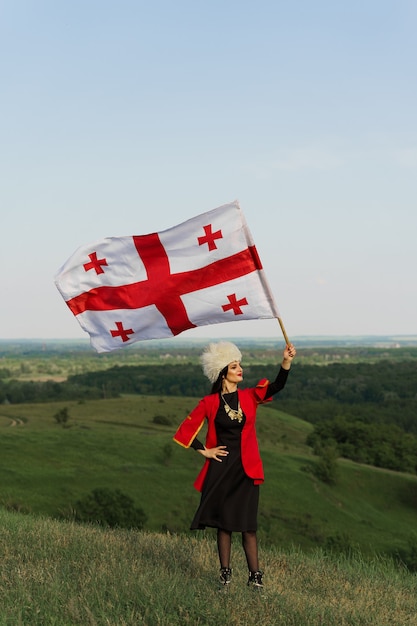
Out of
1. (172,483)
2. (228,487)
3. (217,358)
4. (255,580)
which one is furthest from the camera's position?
(172,483)

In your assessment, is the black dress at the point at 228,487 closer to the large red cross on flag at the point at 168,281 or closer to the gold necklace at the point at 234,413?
the gold necklace at the point at 234,413

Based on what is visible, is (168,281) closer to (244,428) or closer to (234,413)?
(234,413)

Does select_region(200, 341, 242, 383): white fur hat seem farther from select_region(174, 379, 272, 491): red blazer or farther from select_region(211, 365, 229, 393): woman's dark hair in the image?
select_region(174, 379, 272, 491): red blazer

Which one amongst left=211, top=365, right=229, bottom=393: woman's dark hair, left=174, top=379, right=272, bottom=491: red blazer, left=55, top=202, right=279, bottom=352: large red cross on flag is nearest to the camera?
left=174, top=379, right=272, bottom=491: red blazer

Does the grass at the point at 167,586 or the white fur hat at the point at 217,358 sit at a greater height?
the white fur hat at the point at 217,358

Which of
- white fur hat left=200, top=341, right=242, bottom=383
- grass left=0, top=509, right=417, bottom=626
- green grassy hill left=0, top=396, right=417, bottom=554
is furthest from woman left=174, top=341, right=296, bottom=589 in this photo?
green grassy hill left=0, top=396, right=417, bottom=554

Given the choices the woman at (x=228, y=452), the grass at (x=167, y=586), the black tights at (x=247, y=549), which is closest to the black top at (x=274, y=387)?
the woman at (x=228, y=452)

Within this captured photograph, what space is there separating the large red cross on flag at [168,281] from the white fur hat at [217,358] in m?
0.47

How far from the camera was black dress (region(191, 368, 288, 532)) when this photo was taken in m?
8.59

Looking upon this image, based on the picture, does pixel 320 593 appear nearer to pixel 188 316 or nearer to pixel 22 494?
pixel 188 316

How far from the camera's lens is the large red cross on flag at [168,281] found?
9.07 metres

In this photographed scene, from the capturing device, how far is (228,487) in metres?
8.67

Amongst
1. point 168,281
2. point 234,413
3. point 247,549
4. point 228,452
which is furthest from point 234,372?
point 247,549

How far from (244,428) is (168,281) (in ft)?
7.56
